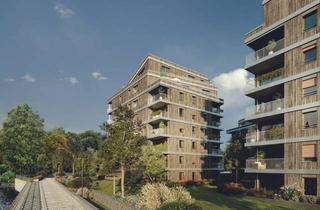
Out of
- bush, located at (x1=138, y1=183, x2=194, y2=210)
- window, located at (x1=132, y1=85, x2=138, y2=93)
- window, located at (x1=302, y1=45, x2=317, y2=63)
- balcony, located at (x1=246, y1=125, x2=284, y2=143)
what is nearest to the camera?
bush, located at (x1=138, y1=183, x2=194, y2=210)

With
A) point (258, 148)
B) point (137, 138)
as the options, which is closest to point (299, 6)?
point (258, 148)

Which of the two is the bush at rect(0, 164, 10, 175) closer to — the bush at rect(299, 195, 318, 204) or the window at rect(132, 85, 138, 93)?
the window at rect(132, 85, 138, 93)

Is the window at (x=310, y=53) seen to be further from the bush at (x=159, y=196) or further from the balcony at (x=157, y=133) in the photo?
the balcony at (x=157, y=133)

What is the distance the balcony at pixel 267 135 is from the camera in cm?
3092

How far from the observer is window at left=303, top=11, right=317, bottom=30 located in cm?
2873

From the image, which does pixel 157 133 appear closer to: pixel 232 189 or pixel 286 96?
pixel 232 189

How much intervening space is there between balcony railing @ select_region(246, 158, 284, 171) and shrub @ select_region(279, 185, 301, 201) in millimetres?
2311

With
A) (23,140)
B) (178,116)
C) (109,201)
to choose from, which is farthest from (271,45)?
(23,140)

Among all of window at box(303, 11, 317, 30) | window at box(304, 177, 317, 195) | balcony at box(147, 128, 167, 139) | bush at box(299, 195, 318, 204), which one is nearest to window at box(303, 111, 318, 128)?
window at box(304, 177, 317, 195)

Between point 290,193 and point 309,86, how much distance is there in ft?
30.0

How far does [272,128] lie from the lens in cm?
3250

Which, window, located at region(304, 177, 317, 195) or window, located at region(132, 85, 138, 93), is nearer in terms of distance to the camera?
window, located at region(304, 177, 317, 195)

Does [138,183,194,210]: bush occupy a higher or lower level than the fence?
higher

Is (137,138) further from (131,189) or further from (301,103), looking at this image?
(301,103)
